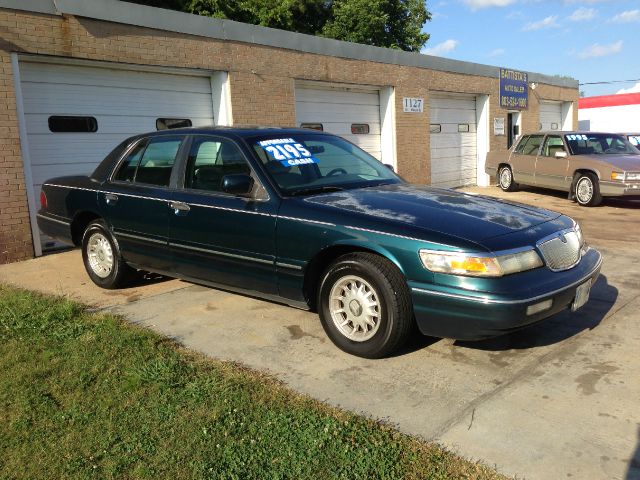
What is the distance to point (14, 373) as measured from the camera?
12.4 ft

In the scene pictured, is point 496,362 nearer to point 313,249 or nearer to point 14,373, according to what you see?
point 313,249

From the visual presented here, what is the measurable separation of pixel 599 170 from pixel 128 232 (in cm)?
974

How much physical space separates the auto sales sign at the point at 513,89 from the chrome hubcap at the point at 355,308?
15.2m

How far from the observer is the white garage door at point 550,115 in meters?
20.5

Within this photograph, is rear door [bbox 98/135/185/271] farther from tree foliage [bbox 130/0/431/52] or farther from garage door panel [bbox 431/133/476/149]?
tree foliage [bbox 130/0/431/52]

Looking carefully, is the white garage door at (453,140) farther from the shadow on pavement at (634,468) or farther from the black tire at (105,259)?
the shadow on pavement at (634,468)

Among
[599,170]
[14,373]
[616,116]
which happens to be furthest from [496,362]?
[616,116]

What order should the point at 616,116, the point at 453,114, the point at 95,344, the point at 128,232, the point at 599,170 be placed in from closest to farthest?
the point at 95,344
the point at 128,232
the point at 599,170
the point at 453,114
the point at 616,116

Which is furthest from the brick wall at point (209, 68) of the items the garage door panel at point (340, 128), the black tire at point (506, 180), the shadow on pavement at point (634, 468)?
the shadow on pavement at point (634, 468)

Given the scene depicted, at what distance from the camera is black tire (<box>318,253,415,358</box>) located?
3613 millimetres

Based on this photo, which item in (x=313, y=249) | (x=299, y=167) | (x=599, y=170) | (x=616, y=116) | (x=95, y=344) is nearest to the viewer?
A: (x=313, y=249)

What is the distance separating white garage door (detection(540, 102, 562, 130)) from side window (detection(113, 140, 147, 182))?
1792 centimetres

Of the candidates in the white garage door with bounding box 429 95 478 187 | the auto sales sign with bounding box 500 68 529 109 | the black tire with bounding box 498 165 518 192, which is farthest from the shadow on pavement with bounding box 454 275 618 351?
the auto sales sign with bounding box 500 68 529 109

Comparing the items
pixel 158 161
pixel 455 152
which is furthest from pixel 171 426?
pixel 455 152
